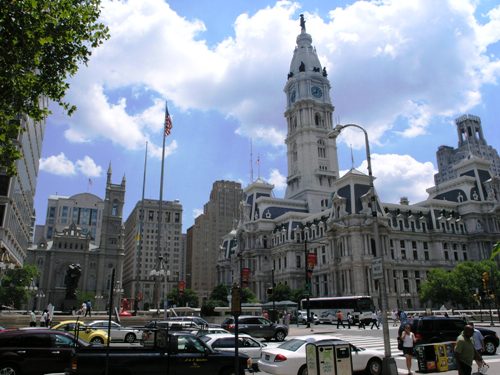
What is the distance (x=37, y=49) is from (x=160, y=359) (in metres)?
13.6

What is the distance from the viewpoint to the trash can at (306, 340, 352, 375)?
547 inches

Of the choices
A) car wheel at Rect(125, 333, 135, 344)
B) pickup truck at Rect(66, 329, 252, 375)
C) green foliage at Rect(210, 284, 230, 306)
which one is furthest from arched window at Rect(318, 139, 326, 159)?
pickup truck at Rect(66, 329, 252, 375)

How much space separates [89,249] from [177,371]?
393 ft

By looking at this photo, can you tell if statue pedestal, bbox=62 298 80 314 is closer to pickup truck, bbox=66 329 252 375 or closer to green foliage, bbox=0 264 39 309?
green foliage, bbox=0 264 39 309

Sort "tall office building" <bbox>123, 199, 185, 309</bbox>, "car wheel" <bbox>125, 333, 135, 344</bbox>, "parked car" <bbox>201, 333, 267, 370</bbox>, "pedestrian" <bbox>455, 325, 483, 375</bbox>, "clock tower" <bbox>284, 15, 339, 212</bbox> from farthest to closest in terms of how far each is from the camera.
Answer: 1. "tall office building" <bbox>123, 199, 185, 309</bbox>
2. "clock tower" <bbox>284, 15, 339, 212</bbox>
3. "car wheel" <bbox>125, 333, 135, 344</bbox>
4. "parked car" <bbox>201, 333, 267, 370</bbox>
5. "pedestrian" <bbox>455, 325, 483, 375</bbox>

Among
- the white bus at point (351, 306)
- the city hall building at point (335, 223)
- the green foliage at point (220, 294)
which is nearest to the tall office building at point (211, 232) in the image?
the city hall building at point (335, 223)

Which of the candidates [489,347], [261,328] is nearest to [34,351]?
[261,328]

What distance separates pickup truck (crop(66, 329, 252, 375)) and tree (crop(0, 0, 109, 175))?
10.6 metres

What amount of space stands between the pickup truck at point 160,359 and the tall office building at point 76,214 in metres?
160

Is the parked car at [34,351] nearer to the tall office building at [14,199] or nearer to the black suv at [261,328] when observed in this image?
the black suv at [261,328]

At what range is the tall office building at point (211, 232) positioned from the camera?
561ft

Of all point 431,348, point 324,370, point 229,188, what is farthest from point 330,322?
point 229,188

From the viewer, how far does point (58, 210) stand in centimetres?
16638

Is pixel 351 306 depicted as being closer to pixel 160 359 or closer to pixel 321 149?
pixel 160 359
